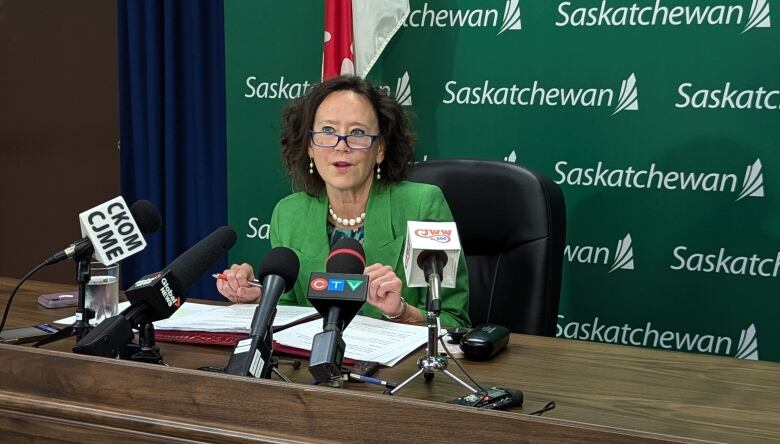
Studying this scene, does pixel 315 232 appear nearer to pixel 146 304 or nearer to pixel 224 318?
pixel 224 318

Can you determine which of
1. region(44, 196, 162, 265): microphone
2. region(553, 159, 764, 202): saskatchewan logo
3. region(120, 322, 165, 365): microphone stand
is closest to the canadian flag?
region(553, 159, 764, 202): saskatchewan logo

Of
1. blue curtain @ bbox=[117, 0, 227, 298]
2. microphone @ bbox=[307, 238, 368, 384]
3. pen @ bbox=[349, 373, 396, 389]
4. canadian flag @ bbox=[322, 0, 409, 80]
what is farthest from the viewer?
blue curtain @ bbox=[117, 0, 227, 298]

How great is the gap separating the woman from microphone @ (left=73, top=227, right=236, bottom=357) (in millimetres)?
860

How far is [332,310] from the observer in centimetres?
107

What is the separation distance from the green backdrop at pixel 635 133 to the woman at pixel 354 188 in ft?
3.26

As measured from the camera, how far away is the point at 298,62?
3.60m

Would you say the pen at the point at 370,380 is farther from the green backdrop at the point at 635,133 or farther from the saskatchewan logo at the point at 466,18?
the saskatchewan logo at the point at 466,18

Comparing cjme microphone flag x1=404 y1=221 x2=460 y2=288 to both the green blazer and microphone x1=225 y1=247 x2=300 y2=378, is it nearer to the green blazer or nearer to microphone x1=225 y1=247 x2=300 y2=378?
microphone x1=225 y1=247 x2=300 y2=378

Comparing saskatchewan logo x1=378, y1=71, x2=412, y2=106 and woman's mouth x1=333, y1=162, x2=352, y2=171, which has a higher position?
saskatchewan logo x1=378, y1=71, x2=412, y2=106

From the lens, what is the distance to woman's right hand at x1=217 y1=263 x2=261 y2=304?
1.92 m

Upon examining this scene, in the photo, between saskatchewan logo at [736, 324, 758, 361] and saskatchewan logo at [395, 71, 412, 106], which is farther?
saskatchewan logo at [395, 71, 412, 106]

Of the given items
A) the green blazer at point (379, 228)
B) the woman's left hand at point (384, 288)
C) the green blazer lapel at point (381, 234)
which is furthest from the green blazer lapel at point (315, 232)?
the woman's left hand at point (384, 288)

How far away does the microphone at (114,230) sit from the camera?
1.42 metres

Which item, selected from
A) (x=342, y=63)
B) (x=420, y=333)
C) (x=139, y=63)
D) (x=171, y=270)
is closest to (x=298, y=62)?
(x=342, y=63)
